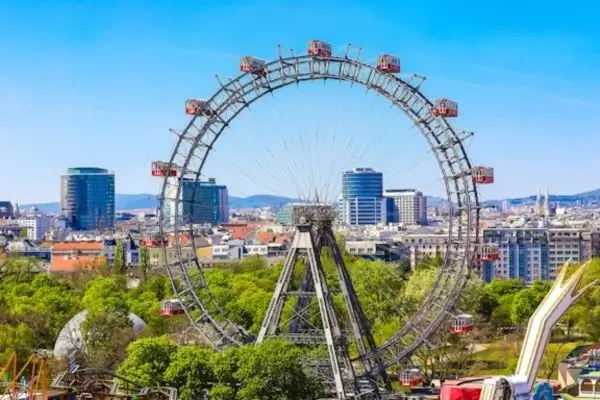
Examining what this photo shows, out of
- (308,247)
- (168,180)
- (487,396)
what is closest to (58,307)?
(168,180)

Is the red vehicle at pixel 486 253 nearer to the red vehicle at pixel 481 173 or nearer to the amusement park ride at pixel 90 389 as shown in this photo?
the red vehicle at pixel 481 173

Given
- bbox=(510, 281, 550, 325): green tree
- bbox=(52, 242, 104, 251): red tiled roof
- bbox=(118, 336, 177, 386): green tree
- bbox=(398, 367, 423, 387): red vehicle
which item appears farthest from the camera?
bbox=(52, 242, 104, 251): red tiled roof

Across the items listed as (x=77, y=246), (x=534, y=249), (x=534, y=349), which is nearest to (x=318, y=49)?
(x=534, y=349)

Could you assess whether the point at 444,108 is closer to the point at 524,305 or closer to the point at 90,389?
the point at 90,389

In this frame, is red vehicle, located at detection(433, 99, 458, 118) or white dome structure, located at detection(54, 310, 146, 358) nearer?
red vehicle, located at detection(433, 99, 458, 118)

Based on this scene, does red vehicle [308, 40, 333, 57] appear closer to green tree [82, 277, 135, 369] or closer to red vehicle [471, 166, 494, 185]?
red vehicle [471, 166, 494, 185]

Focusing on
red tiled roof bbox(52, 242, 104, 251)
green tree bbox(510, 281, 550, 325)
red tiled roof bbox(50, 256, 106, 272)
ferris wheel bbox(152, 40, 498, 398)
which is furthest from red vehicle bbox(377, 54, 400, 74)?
red tiled roof bbox(52, 242, 104, 251)

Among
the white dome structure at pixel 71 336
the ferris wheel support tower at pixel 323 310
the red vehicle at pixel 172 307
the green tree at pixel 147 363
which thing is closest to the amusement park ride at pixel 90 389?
the green tree at pixel 147 363

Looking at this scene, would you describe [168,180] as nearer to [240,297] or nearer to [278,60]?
[278,60]
